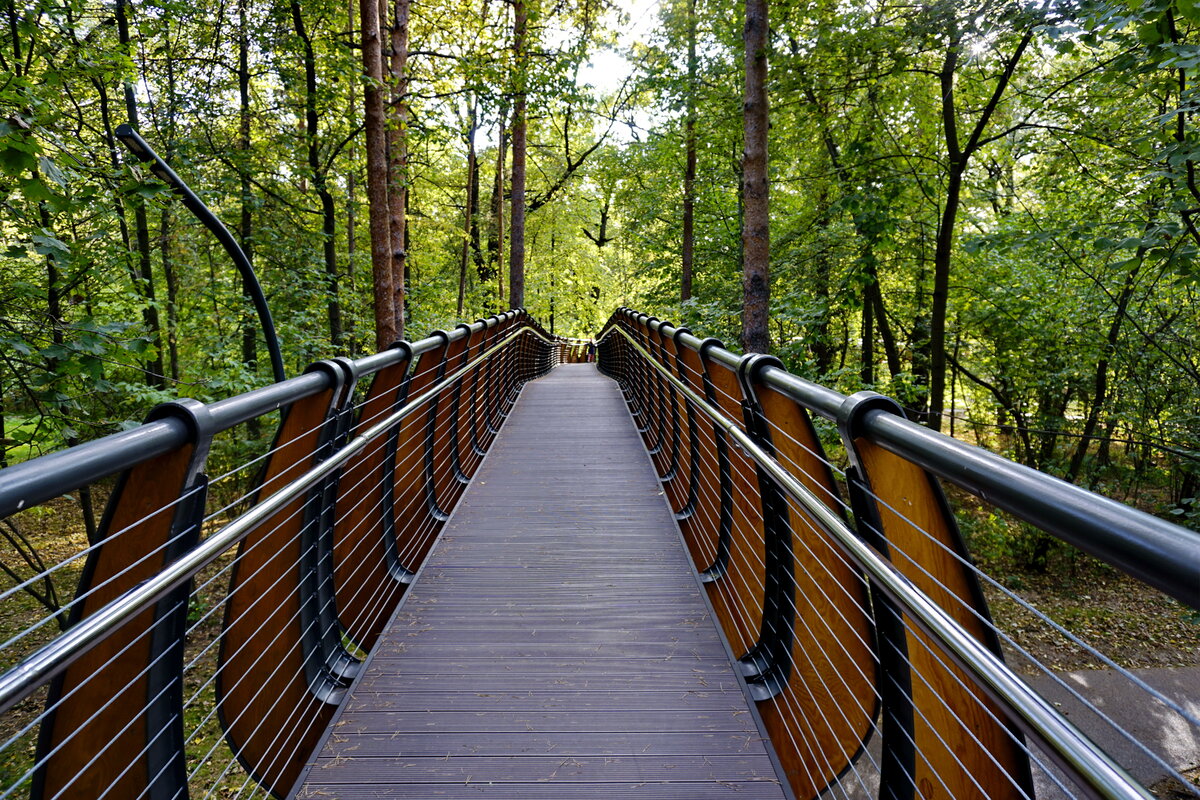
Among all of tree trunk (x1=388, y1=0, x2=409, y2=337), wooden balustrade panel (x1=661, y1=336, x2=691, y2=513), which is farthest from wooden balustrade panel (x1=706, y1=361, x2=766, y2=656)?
tree trunk (x1=388, y1=0, x2=409, y2=337)

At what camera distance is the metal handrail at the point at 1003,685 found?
2.54ft

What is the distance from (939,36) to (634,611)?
802cm

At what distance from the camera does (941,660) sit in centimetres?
133

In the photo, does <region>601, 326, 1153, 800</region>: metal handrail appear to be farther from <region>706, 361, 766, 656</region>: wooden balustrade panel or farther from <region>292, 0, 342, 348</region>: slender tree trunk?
<region>292, 0, 342, 348</region>: slender tree trunk

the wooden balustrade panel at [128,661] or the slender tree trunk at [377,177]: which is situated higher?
the slender tree trunk at [377,177]

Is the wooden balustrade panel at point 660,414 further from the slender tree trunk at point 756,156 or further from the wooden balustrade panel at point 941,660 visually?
the wooden balustrade panel at point 941,660

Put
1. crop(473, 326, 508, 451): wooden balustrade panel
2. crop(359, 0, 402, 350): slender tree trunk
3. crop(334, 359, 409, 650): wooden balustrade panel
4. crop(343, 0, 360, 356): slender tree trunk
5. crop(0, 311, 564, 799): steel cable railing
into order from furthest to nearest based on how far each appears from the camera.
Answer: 1. crop(343, 0, 360, 356): slender tree trunk
2. crop(359, 0, 402, 350): slender tree trunk
3. crop(473, 326, 508, 451): wooden balustrade panel
4. crop(334, 359, 409, 650): wooden balustrade panel
5. crop(0, 311, 564, 799): steel cable railing

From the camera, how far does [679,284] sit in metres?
19.7

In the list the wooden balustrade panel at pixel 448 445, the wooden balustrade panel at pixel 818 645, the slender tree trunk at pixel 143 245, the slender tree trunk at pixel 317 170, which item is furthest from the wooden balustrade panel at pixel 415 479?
the slender tree trunk at pixel 317 170

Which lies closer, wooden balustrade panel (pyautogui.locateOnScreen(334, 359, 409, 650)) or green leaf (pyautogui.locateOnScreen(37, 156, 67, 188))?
wooden balustrade panel (pyautogui.locateOnScreen(334, 359, 409, 650))

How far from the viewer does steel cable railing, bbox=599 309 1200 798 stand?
82cm

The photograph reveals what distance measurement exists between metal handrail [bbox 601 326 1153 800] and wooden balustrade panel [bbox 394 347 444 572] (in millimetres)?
2767

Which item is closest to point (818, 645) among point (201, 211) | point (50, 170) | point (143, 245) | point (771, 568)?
point (771, 568)

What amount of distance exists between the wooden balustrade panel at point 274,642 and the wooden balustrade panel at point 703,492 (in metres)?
2.01
